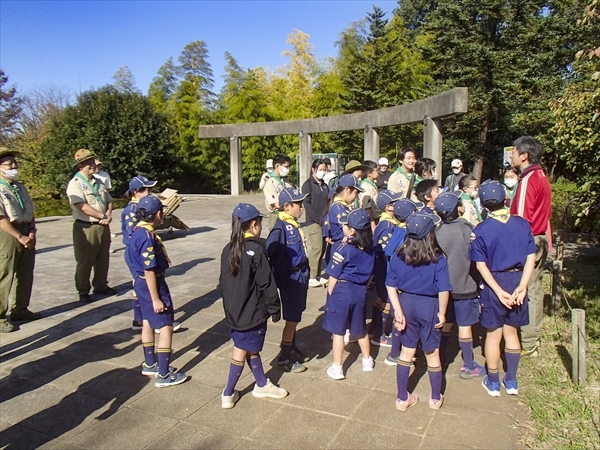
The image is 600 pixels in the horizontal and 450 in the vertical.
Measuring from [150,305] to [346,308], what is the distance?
1661mm

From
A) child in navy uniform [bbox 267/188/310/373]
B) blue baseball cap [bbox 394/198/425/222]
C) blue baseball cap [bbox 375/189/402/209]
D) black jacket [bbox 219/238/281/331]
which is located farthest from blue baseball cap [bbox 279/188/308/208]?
blue baseball cap [bbox 375/189/402/209]

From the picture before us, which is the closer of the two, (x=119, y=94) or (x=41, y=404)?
(x=41, y=404)

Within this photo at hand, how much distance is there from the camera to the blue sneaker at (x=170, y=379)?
13.6ft

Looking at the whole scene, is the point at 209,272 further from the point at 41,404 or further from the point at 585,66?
the point at 585,66

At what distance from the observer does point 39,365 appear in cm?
464

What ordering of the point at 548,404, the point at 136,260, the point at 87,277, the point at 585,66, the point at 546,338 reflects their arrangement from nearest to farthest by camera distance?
1. the point at 548,404
2. the point at 136,260
3. the point at 546,338
4. the point at 87,277
5. the point at 585,66

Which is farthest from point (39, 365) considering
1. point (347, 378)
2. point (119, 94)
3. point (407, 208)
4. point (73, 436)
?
point (119, 94)

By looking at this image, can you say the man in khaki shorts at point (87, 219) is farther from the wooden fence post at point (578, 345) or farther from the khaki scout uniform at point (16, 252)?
the wooden fence post at point (578, 345)

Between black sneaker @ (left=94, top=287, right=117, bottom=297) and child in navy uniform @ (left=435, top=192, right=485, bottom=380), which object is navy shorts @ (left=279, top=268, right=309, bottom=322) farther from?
black sneaker @ (left=94, top=287, right=117, bottom=297)

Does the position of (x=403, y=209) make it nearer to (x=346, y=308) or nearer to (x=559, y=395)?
(x=346, y=308)

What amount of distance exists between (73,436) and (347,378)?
7.14ft

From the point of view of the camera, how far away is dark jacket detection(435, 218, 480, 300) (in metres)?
4.16

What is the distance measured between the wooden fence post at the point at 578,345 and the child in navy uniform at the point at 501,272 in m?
0.37

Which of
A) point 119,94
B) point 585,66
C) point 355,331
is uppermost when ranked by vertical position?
point 119,94
